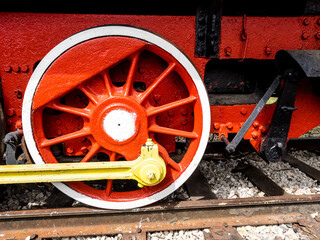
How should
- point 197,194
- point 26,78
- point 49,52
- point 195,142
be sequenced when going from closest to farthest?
point 49,52 < point 26,78 < point 195,142 < point 197,194

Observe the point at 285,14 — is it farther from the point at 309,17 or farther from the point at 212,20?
the point at 212,20

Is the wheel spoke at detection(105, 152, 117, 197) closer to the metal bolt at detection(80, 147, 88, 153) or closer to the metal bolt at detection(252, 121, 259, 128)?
the metal bolt at detection(80, 147, 88, 153)

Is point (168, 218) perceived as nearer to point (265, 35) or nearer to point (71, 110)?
point (71, 110)

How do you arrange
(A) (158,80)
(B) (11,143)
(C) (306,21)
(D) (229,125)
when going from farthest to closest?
(D) (229,125), (C) (306,21), (A) (158,80), (B) (11,143)

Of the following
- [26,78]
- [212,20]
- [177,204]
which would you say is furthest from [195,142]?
[26,78]

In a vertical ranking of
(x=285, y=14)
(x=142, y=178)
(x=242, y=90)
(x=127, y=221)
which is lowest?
(x=127, y=221)

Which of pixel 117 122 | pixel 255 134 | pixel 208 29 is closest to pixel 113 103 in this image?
pixel 117 122

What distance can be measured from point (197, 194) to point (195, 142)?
59 cm

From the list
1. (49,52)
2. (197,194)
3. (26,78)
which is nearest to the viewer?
(49,52)

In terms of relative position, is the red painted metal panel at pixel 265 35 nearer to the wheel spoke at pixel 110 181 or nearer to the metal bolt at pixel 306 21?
the metal bolt at pixel 306 21

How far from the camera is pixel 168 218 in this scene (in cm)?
171

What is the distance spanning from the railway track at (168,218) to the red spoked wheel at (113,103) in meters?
0.12

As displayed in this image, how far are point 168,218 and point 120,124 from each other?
0.83 metres

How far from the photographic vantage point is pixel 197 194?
79.6 inches
